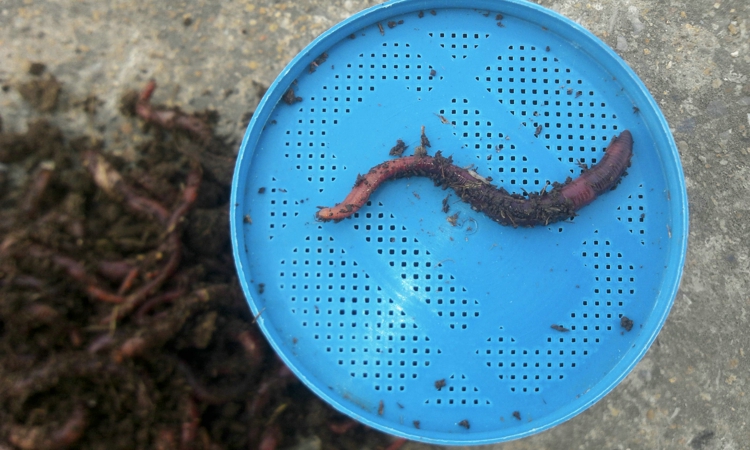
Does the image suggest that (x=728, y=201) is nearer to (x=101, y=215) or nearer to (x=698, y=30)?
(x=698, y=30)

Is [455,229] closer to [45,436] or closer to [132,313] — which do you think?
[132,313]

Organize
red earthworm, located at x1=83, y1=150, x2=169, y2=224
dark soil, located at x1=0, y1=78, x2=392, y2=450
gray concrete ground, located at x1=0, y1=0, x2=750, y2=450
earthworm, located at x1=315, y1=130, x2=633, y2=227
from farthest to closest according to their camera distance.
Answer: gray concrete ground, located at x1=0, y1=0, x2=750, y2=450 < red earthworm, located at x1=83, y1=150, x2=169, y2=224 < earthworm, located at x1=315, y1=130, x2=633, y2=227 < dark soil, located at x1=0, y1=78, x2=392, y2=450

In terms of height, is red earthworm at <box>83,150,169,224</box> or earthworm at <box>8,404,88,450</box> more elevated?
red earthworm at <box>83,150,169,224</box>

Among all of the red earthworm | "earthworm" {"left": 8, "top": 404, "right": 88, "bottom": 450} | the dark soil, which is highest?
the red earthworm

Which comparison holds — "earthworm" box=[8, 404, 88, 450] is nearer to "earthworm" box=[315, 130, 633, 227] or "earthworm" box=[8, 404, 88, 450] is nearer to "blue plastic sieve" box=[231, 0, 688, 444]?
"blue plastic sieve" box=[231, 0, 688, 444]

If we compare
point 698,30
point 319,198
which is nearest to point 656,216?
point 698,30

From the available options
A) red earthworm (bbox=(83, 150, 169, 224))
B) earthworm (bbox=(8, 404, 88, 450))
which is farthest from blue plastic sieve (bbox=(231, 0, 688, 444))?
earthworm (bbox=(8, 404, 88, 450))

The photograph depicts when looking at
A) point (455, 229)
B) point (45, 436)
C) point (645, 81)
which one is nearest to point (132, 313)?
point (45, 436)

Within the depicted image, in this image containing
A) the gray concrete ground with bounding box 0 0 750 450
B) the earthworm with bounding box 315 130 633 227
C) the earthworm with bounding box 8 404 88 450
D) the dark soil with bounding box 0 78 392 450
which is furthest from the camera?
the gray concrete ground with bounding box 0 0 750 450

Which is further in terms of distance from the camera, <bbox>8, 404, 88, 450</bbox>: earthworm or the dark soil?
the dark soil
